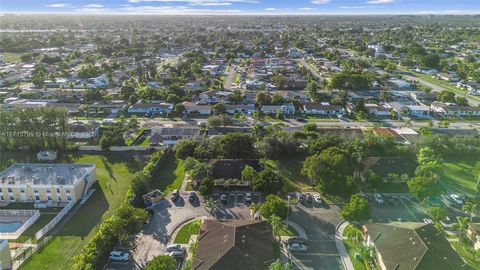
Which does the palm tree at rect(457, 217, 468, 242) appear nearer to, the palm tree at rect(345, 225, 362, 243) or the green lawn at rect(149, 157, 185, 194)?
the palm tree at rect(345, 225, 362, 243)

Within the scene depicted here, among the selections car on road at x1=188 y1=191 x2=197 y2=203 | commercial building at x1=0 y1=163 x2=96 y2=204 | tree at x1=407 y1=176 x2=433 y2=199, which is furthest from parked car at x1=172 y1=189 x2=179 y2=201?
tree at x1=407 y1=176 x2=433 y2=199

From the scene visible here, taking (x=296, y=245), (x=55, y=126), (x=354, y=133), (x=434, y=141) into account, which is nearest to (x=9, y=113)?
(x=55, y=126)

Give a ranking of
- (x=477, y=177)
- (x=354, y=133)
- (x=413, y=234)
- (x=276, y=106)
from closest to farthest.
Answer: (x=413, y=234), (x=477, y=177), (x=354, y=133), (x=276, y=106)

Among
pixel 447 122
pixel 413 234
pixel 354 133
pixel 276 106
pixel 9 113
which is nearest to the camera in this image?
pixel 413 234

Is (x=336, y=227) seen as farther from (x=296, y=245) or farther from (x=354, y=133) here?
(x=354, y=133)

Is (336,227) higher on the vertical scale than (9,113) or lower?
lower

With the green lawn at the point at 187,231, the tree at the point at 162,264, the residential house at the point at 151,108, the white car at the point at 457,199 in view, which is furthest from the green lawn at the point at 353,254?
the residential house at the point at 151,108

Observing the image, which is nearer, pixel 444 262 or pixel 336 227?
pixel 444 262
